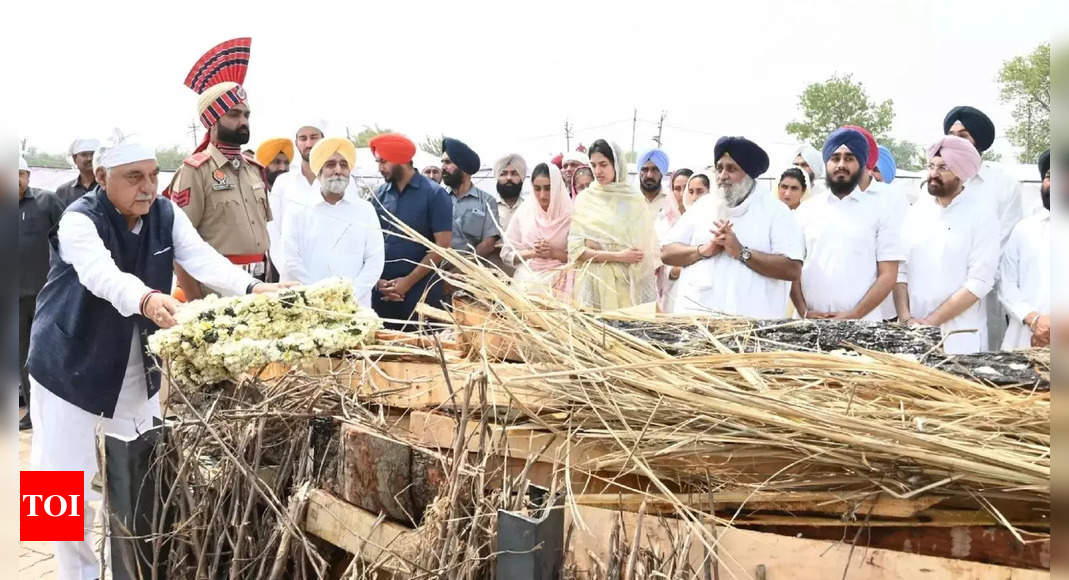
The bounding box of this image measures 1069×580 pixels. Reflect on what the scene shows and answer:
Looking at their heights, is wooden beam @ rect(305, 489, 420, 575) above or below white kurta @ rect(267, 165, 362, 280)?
below

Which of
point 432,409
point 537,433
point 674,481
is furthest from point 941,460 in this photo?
point 432,409

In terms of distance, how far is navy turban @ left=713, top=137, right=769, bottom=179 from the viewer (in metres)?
4.12

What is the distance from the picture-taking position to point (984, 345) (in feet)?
14.1

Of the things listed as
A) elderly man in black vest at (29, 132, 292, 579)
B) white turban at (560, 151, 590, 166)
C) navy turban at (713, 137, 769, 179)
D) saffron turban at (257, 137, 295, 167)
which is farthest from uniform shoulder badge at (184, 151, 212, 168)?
white turban at (560, 151, 590, 166)

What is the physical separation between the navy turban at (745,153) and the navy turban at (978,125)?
1376 mm

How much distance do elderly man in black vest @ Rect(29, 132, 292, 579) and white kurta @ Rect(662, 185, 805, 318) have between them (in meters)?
2.21

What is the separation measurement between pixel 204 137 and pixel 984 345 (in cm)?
451

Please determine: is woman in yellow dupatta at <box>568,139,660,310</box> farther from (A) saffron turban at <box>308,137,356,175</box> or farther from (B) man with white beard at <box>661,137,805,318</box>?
(A) saffron turban at <box>308,137,356,175</box>

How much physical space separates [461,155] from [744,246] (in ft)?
9.10

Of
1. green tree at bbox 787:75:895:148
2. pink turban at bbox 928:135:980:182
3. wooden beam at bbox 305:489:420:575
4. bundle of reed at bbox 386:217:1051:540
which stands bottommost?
wooden beam at bbox 305:489:420:575

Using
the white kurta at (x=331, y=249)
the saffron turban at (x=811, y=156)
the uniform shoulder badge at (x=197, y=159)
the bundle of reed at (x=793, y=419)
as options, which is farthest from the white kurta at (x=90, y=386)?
the saffron turban at (x=811, y=156)

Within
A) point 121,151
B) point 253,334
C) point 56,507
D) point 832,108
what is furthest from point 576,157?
point 832,108

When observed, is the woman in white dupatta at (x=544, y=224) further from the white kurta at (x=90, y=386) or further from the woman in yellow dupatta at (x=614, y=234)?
the white kurta at (x=90, y=386)

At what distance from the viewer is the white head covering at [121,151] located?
2979 mm
